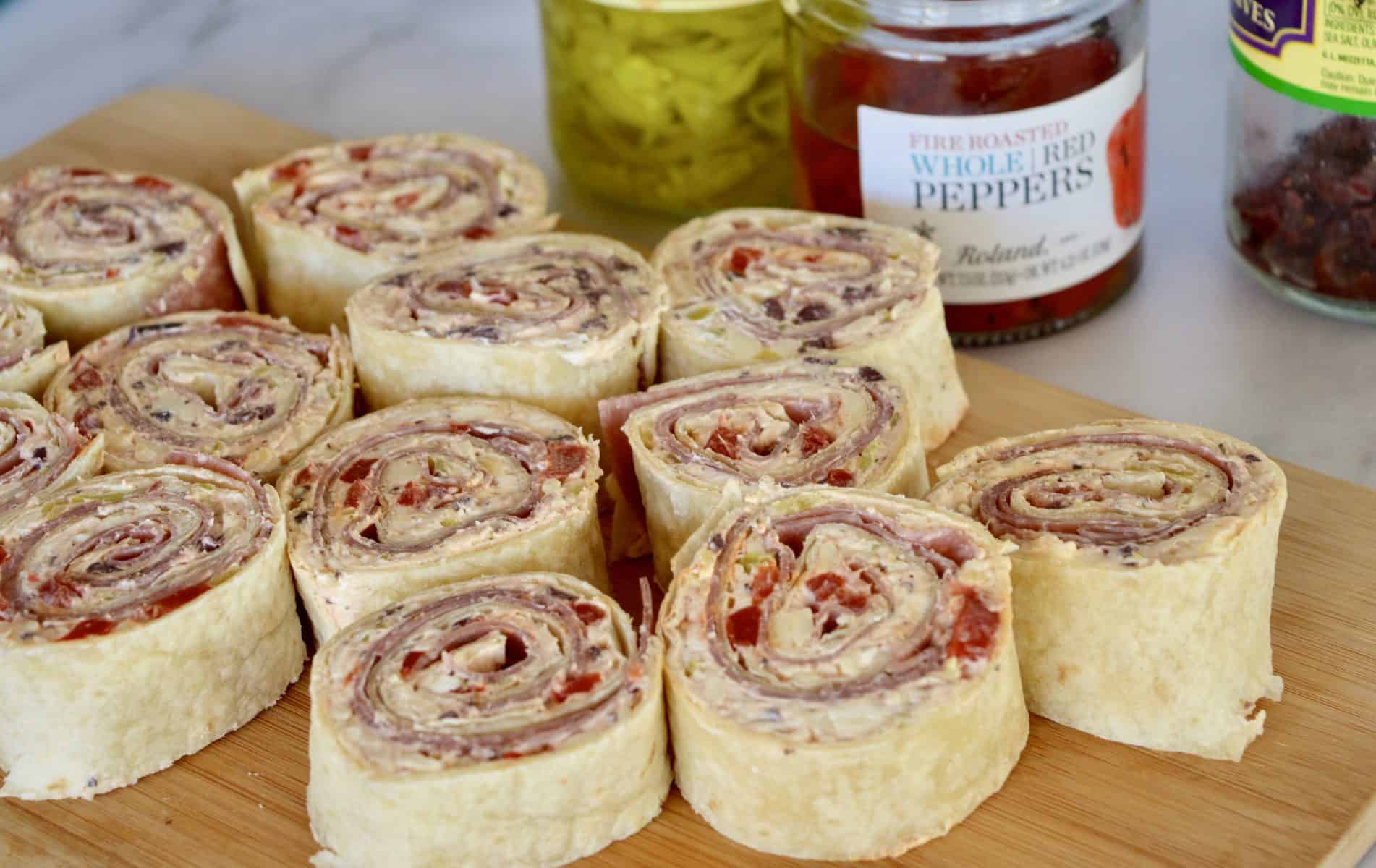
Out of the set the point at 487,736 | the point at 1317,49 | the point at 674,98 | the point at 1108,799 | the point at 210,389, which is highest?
the point at 1317,49

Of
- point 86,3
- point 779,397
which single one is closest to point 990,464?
point 779,397

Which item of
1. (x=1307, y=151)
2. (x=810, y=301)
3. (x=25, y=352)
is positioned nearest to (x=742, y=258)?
(x=810, y=301)

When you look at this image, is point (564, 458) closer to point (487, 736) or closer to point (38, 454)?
point (487, 736)

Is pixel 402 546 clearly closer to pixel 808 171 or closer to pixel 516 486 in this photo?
pixel 516 486

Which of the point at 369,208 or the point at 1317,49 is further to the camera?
the point at 369,208

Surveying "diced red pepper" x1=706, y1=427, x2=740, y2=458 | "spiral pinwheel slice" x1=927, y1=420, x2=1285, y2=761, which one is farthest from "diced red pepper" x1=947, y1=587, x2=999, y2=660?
"diced red pepper" x1=706, y1=427, x2=740, y2=458

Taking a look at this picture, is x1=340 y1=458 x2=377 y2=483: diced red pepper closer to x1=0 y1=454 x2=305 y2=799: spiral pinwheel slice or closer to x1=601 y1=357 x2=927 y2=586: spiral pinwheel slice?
x1=0 y1=454 x2=305 y2=799: spiral pinwheel slice

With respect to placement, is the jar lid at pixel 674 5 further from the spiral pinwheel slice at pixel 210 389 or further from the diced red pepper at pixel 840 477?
the diced red pepper at pixel 840 477
